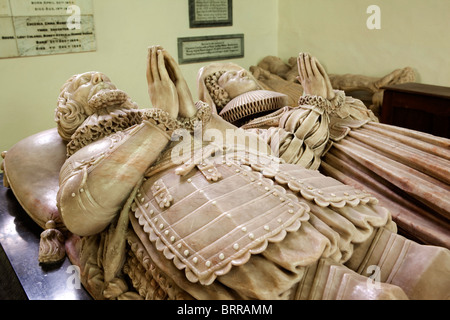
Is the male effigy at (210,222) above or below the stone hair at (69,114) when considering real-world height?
below

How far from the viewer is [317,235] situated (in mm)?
1305

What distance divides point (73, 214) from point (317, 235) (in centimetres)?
91

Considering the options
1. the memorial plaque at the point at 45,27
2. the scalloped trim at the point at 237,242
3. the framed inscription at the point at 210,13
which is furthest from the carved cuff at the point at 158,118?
the framed inscription at the point at 210,13

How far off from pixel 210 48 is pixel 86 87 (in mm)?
3382

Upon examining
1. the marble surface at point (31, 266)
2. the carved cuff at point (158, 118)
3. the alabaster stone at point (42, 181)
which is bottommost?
the marble surface at point (31, 266)

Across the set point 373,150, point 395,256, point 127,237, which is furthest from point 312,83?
point 127,237

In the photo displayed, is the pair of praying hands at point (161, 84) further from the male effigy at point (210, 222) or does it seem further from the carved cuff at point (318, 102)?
the carved cuff at point (318, 102)

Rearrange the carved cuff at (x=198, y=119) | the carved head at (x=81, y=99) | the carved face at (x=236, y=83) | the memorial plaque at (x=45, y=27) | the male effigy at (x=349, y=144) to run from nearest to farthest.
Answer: the carved cuff at (x=198, y=119) → the male effigy at (x=349, y=144) → the carved head at (x=81, y=99) → the carved face at (x=236, y=83) → the memorial plaque at (x=45, y=27)

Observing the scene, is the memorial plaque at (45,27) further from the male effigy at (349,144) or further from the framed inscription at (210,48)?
the male effigy at (349,144)

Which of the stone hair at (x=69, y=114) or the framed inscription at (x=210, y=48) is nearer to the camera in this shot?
the stone hair at (x=69, y=114)

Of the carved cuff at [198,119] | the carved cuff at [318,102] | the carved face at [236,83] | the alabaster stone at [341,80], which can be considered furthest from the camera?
the alabaster stone at [341,80]

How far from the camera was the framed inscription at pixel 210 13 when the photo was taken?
16.4 feet

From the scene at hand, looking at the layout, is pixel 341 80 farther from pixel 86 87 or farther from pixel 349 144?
pixel 86 87

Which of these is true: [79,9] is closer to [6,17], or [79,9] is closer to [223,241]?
[6,17]
